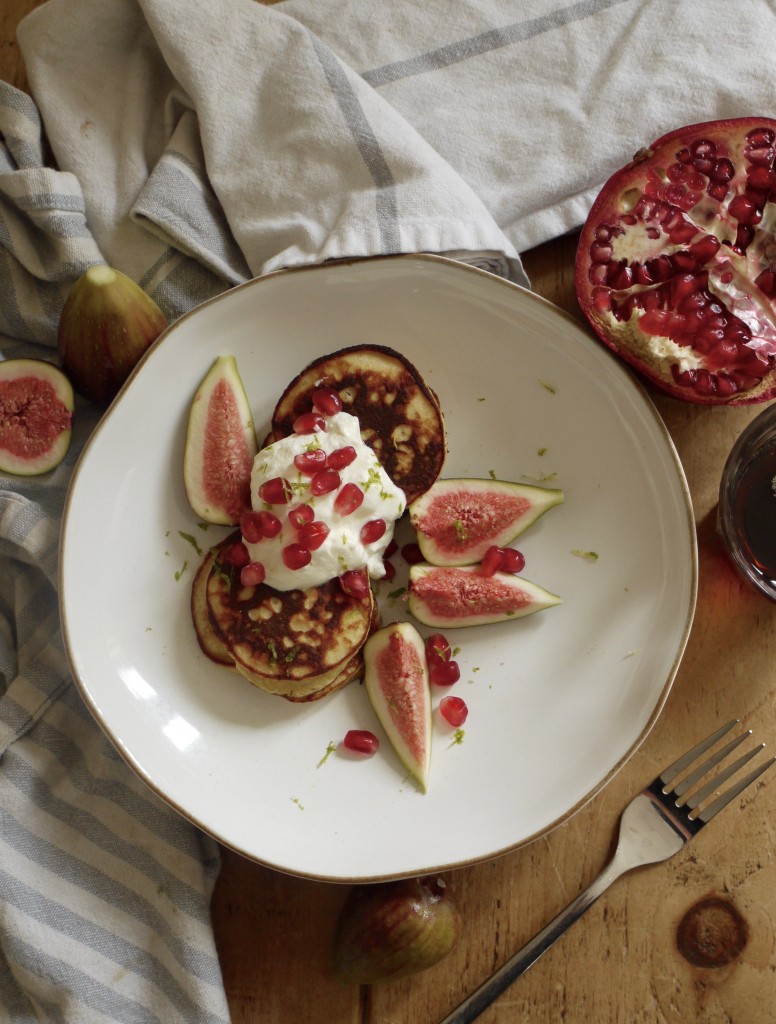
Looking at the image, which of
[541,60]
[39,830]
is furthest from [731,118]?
[39,830]

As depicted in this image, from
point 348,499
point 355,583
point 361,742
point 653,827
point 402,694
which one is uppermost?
point 348,499

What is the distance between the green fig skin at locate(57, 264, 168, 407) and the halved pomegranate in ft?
3.82

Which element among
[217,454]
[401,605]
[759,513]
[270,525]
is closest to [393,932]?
[401,605]

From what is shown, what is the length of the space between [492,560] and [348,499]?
1.49 feet

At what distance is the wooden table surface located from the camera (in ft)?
8.11

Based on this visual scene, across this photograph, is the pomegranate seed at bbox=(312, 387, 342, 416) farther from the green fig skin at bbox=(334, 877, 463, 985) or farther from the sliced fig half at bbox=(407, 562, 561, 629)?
the green fig skin at bbox=(334, 877, 463, 985)

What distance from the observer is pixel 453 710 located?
2404 mm

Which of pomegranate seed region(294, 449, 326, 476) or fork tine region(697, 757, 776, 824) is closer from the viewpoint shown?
pomegranate seed region(294, 449, 326, 476)

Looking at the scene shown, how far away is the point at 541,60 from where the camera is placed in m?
2.51

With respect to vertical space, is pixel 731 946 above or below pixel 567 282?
below

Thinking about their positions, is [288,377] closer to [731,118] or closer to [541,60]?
[541,60]

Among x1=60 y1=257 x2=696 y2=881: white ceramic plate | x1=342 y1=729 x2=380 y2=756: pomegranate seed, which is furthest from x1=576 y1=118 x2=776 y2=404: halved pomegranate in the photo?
x1=342 y1=729 x2=380 y2=756: pomegranate seed

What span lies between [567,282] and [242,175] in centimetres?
100

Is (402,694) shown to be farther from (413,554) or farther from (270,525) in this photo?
(270,525)
